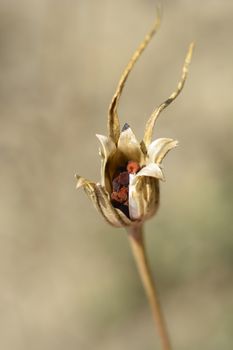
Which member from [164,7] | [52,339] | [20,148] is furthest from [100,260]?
[164,7]

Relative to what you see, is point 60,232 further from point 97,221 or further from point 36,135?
point 36,135

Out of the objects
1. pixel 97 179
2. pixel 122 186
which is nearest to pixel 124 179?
pixel 122 186

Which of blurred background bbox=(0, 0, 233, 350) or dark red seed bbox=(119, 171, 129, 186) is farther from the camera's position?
blurred background bbox=(0, 0, 233, 350)

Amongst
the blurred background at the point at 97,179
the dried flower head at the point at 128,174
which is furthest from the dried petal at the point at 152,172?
the blurred background at the point at 97,179

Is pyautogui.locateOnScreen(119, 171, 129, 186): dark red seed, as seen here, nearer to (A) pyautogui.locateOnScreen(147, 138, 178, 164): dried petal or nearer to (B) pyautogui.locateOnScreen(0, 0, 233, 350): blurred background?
(A) pyautogui.locateOnScreen(147, 138, 178, 164): dried petal

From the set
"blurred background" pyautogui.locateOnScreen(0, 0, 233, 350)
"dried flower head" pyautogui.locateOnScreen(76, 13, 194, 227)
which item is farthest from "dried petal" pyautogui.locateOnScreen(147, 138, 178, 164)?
"blurred background" pyautogui.locateOnScreen(0, 0, 233, 350)

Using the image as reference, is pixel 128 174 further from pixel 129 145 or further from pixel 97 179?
pixel 97 179

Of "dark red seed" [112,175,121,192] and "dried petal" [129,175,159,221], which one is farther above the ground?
"dark red seed" [112,175,121,192]

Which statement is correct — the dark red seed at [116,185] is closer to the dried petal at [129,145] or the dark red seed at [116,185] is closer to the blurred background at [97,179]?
the dried petal at [129,145]
